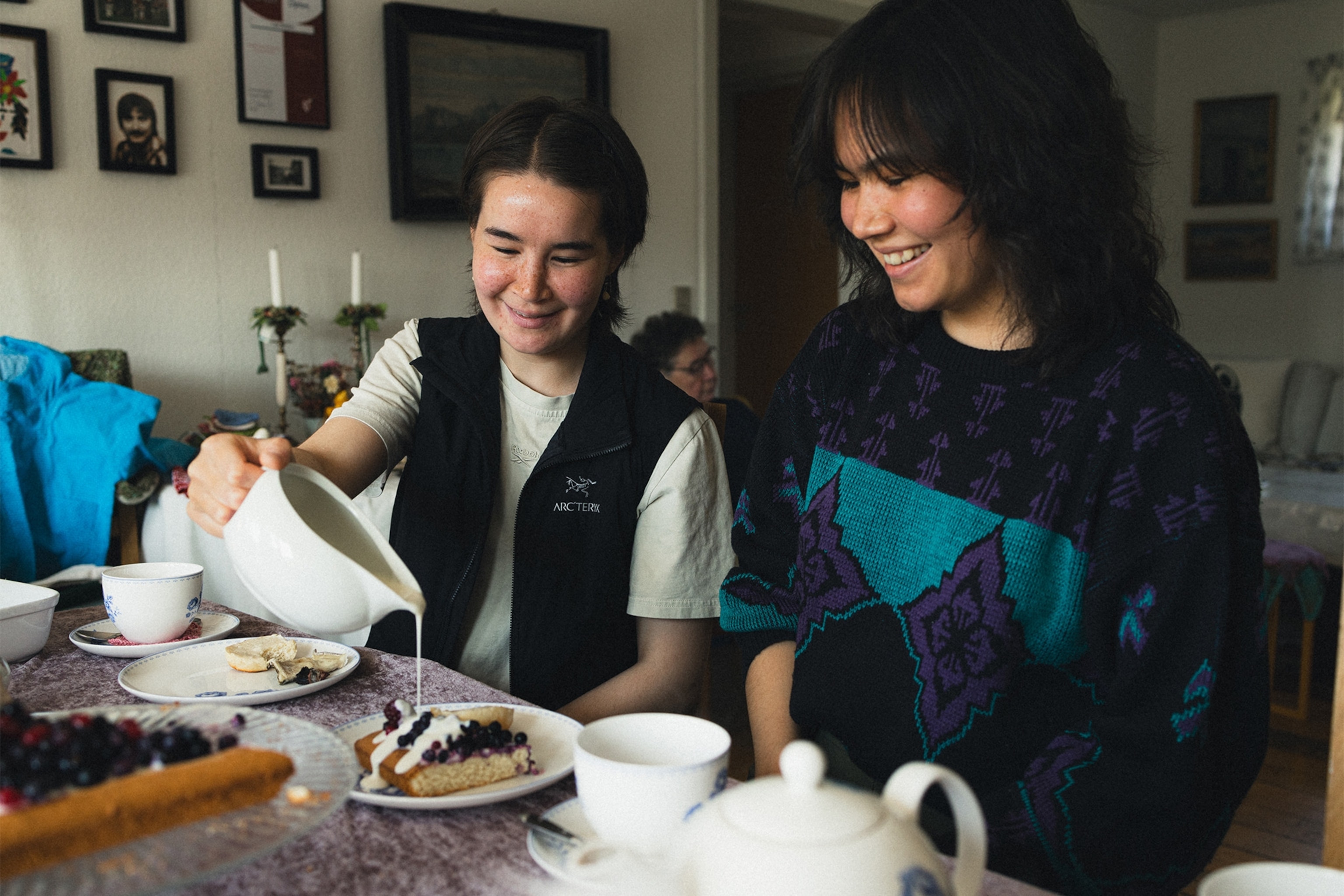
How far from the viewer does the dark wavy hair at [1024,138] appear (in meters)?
0.94

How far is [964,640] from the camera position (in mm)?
959

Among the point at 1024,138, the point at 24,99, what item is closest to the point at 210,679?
Result: the point at 1024,138

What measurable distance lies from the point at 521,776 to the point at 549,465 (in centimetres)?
53

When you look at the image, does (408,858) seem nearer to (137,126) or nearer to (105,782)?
(105,782)

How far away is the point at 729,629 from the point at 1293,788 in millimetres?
2305

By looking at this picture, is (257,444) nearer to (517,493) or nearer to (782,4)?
(517,493)

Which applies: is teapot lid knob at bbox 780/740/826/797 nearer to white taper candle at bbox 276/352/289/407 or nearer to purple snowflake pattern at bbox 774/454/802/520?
purple snowflake pattern at bbox 774/454/802/520

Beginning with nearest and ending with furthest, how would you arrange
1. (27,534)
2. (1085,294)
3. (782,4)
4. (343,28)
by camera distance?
1. (1085,294)
2. (27,534)
3. (343,28)
4. (782,4)

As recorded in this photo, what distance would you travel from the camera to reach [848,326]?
3.89 ft

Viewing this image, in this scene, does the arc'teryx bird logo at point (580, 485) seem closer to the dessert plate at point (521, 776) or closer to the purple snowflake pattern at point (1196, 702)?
the dessert plate at point (521, 776)

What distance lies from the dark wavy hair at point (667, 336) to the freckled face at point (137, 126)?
4.70ft

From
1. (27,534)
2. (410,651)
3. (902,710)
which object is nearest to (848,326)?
(902,710)

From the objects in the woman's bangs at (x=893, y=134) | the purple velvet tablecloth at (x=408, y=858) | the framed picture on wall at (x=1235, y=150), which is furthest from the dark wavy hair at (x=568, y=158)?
the framed picture on wall at (x=1235, y=150)

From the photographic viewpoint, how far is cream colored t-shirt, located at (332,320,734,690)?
4.36 ft
